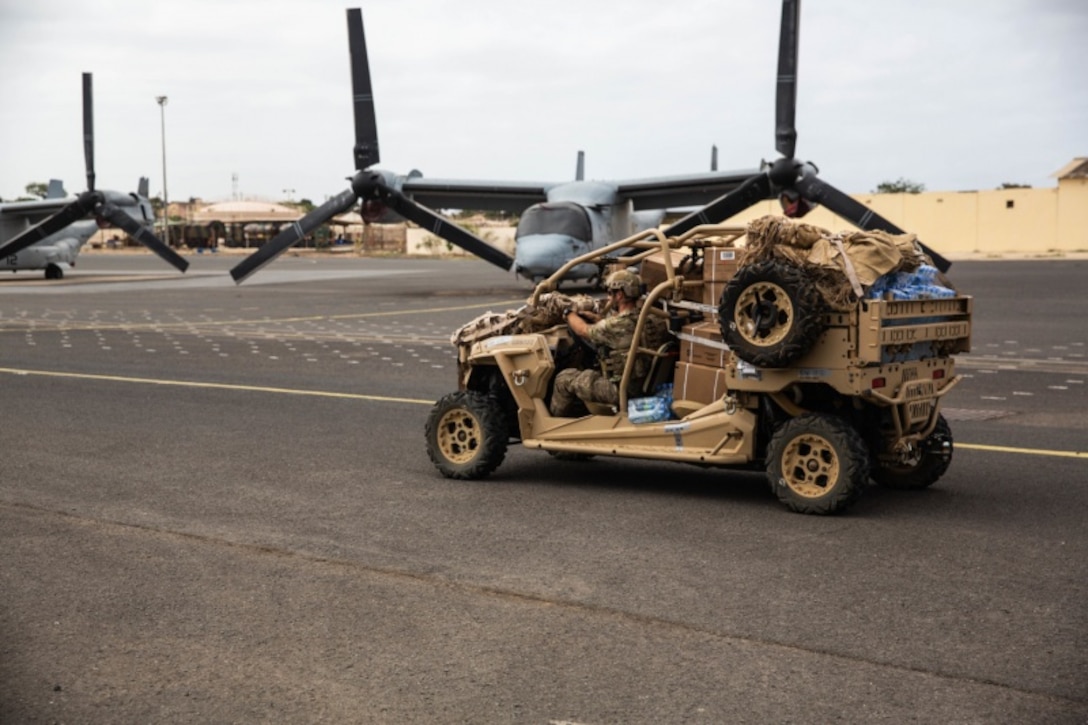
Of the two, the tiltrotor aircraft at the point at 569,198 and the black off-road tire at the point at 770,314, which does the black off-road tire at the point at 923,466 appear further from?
the tiltrotor aircraft at the point at 569,198

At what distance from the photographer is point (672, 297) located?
8461mm

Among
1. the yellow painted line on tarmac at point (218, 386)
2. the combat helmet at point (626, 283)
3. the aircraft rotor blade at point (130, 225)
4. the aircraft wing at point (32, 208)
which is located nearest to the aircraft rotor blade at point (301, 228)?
the aircraft rotor blade at point (130, 225)

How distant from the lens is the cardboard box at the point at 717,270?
8.17 m

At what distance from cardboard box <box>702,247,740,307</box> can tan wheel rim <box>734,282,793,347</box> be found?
1.44 ft

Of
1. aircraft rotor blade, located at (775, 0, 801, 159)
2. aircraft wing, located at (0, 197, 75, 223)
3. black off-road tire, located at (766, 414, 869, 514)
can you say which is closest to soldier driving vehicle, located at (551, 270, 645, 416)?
black off-road tire, located at (766, 414, 869, 514)

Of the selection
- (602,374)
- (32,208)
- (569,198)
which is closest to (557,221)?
(569,198)

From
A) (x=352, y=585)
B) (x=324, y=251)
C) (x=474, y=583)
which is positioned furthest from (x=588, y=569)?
(x=324, y=251)

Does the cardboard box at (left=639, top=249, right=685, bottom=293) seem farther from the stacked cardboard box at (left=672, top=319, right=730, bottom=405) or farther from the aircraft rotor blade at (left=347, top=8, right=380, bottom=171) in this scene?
the aircraft rotor blade at (left=347, top=8, right=380, bottom=171)

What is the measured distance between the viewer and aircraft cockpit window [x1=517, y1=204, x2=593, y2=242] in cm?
3250

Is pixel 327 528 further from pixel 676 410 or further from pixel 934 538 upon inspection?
pixel 934 538

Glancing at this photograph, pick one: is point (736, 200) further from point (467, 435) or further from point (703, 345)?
point (703, 345)

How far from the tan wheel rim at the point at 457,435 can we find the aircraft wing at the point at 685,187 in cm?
2564

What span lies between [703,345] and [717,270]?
0.50 m

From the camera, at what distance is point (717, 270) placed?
826cm
